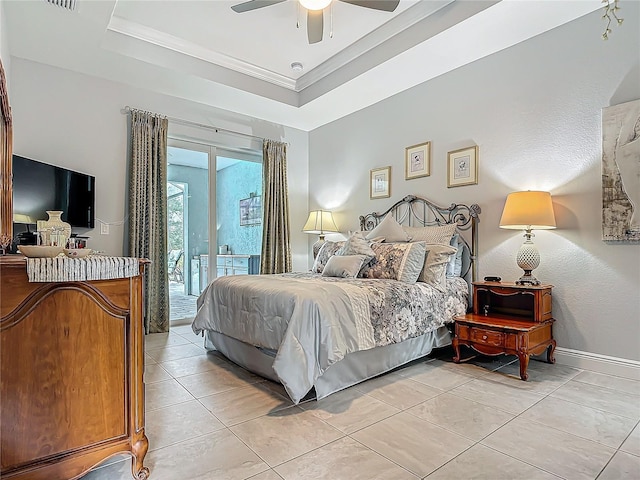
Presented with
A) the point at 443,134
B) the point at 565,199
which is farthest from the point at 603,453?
the point at 443,134

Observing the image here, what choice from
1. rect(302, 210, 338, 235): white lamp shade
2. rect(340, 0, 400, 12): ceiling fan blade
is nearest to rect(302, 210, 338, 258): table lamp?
rect(302, 210, 338, 235): white lamp shade

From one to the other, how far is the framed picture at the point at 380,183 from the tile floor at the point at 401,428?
2.39 meters

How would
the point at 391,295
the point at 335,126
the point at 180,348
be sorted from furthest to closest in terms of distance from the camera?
the point at 335,126 → the point at 180,348 → the point at 391,295

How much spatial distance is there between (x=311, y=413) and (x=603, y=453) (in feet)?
4.78

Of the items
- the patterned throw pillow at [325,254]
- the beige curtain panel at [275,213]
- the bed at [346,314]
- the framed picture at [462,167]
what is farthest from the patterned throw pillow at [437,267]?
the beige curtain panel at [275,213]

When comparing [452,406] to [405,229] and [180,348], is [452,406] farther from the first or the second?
[180,348]

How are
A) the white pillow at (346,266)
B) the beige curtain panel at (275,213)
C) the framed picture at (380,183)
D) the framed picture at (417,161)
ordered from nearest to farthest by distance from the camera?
the white pillow at (346,266)
the framed picture at (417,161)
the framed picture at (380,183)
the beige curtain panel at (275,213)

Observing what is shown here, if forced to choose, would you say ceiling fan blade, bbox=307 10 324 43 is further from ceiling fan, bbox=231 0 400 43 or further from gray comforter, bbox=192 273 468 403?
gray comforter, bbox=192 273 468 403

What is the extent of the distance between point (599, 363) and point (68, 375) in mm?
3450

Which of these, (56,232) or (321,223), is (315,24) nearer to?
(56,232)

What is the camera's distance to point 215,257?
5.12m

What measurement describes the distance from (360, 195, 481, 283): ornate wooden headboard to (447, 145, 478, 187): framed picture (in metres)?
0.24

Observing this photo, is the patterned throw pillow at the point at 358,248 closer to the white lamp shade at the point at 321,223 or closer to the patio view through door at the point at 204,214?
the white lamp shade at the point at 321,223

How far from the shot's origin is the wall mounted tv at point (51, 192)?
312 cm
